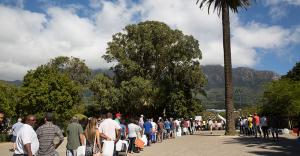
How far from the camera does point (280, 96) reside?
48719mm

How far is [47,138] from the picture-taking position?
950cm

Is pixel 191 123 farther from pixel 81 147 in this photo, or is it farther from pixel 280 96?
pixel 81 147

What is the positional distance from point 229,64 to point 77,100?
2881 cm

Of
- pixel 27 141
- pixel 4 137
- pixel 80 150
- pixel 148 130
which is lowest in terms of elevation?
pixel 80 150

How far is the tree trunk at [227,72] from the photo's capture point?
31.9 meters

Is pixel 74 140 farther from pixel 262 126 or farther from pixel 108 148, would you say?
pixel 262 126

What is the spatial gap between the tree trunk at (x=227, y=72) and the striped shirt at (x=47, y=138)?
23.5 meters

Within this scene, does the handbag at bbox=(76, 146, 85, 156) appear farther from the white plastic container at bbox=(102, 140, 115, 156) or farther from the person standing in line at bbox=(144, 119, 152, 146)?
the person standing in line at bbox=(144, 119, 152, 146)

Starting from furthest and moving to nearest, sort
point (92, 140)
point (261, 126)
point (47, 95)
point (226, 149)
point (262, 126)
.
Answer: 1. point (47, 95)
2. point (261, 126)
3. point (262, 126)
4. point (226, 149)
5. point (92, 140)

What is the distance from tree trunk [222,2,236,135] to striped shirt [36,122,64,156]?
2352 centimetres

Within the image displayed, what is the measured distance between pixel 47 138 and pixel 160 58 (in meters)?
43.8

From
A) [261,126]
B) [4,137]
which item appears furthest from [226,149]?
[4,137]

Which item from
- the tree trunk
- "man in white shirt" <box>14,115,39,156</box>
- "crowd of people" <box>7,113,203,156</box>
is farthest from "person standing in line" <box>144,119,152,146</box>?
"man in white shirt" <box>14,115,39,156</box>

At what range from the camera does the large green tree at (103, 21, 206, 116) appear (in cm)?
5147
